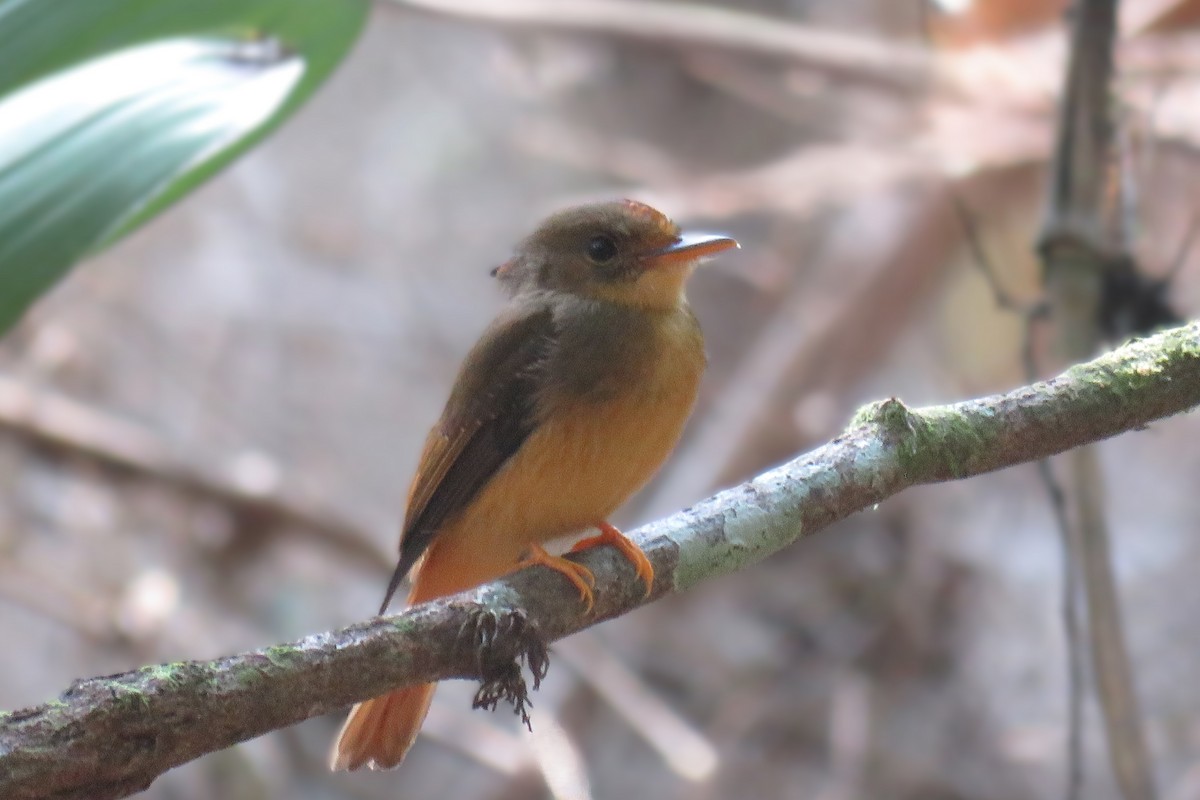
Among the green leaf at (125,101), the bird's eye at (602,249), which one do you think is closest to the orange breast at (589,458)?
the bird's eye at (602,249)

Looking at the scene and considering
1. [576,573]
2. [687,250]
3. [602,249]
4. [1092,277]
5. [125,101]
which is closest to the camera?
[576,573]

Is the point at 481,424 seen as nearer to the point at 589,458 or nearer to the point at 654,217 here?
the point at 589,458

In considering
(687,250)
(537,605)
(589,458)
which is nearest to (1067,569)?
(687,250)

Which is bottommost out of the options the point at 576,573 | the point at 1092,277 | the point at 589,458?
the point at 576,573

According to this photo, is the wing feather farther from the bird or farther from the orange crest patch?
the orange crest patch

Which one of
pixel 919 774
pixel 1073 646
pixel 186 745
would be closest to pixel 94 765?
pixel 186 745

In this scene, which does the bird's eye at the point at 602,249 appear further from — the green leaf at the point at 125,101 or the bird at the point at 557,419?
the green leaf at the point at 125,101
